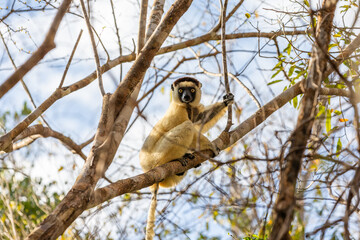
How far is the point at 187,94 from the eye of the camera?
5.80 metres

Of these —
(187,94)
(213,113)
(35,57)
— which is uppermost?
(187,94)

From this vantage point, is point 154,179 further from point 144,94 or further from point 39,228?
point 144,94

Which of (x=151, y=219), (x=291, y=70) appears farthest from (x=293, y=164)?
(x=151, y=219)

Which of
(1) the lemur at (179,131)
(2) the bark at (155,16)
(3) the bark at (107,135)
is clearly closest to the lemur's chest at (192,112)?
(1) the lemur at (179,131)

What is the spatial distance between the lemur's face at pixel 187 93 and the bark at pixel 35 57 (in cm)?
368

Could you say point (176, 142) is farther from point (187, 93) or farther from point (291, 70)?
point (291, 70)

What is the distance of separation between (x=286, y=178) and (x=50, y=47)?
4.81 ft

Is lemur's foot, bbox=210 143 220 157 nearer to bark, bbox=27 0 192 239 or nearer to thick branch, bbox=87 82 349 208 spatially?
thick branch, bbox=87 82 349 208

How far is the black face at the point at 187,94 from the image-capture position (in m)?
5.75

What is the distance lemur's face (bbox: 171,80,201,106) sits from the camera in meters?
5.78

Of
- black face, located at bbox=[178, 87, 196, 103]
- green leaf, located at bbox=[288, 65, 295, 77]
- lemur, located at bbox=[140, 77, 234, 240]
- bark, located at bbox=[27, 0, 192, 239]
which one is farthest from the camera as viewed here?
black face, located at bbox=[178, 87, 196, 103]

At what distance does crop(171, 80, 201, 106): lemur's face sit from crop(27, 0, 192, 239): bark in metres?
1.98

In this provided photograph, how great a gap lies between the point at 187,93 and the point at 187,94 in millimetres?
32

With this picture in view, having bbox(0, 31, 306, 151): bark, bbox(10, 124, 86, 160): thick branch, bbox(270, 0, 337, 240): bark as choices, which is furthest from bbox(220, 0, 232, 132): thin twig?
bbox(10, 124, 86, 160): thick branch
